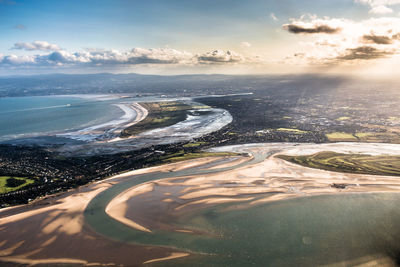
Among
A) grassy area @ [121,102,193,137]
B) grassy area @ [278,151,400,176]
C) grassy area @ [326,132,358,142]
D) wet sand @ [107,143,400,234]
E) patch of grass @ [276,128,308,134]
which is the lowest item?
wet sand @ [107,143,400,234]

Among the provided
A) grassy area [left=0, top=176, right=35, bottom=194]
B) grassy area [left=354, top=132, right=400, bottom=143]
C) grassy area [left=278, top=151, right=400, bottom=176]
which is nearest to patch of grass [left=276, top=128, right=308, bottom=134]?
grassy area [left=354, top=132, right=400, bottom=143]

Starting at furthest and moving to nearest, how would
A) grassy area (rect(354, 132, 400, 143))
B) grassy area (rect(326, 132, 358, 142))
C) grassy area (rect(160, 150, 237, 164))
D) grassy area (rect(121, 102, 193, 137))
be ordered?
1. grassy area (rect(121, 102, 193, 137))
2. grassy area (rect(326, 132, 358, 142))
3. grassy area (rect(354, 132, 400, 143))
4. grassy area (rect(160, 150, 237, 164))

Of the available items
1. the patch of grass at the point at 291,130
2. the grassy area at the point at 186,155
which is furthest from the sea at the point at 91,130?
the patch of grass at the point at 291,130

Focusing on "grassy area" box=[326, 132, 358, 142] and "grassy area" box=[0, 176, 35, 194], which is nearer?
"grassy area" box=[0, 176, 35, 194]

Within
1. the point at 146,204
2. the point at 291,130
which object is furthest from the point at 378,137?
the point at 146,204

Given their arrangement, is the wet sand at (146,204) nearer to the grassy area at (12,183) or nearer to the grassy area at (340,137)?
the grassy area at (12,183)

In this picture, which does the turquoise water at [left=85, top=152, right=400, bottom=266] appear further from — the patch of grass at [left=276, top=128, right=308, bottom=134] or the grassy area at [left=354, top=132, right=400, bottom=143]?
the patch of grass at [left=276, top=128, right=308, bottom=134]
